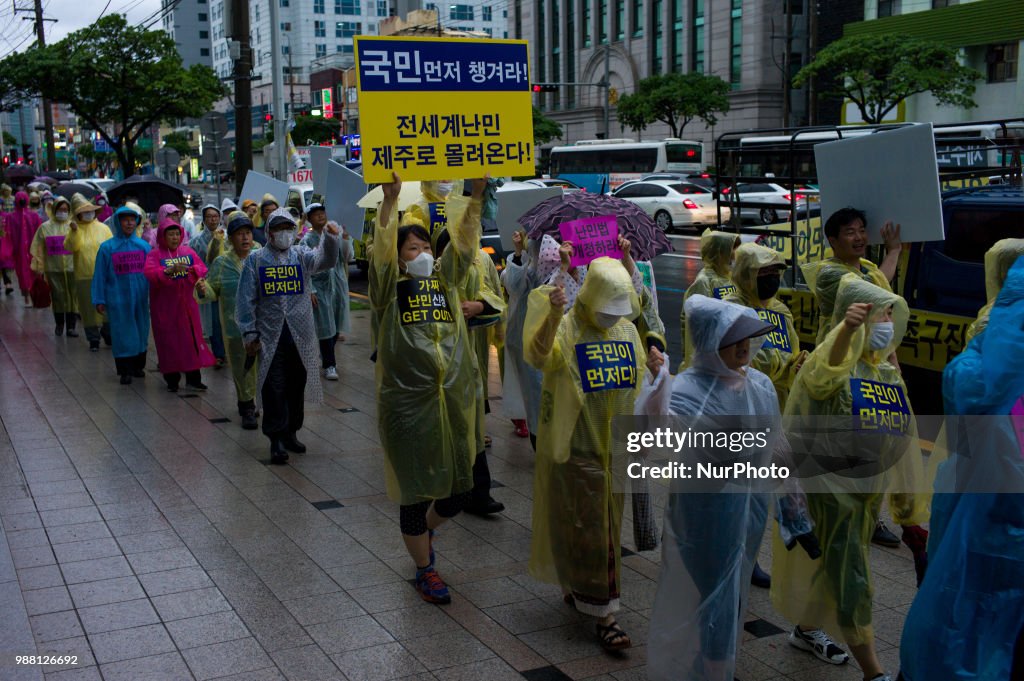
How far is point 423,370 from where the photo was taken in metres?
4.98

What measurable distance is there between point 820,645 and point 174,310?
7.40 m

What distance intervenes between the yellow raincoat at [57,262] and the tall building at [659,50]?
36677 millimetres

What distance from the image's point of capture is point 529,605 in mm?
5016

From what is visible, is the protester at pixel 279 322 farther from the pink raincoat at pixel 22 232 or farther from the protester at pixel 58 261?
the pink raincoat at pixel 22 232

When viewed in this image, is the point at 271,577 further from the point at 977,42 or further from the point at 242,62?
the point at 977,42

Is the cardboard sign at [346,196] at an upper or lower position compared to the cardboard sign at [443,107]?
lower

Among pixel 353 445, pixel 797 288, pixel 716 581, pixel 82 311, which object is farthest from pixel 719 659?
pixel 82 311

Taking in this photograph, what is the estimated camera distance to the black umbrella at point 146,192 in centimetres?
2127

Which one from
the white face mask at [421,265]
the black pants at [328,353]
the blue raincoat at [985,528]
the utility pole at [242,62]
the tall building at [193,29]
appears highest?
the tall building at [193,29]

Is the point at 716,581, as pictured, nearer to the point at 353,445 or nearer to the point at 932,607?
the point at 932,607

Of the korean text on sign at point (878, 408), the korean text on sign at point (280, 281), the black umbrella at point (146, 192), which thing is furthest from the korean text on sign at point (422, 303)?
the black umbrella at point (146, 192)

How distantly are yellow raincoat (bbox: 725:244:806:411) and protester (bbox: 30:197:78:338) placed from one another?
10.6 m

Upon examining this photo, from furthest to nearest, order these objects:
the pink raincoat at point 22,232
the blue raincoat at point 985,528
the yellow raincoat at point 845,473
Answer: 1. the pink raincoat at point 22,232
2. the yellow raincoat at point 845,473
3. the blue raincoat at point 985,528

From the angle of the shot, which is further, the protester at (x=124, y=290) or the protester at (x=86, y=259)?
the protester at (x=86, y=259)
